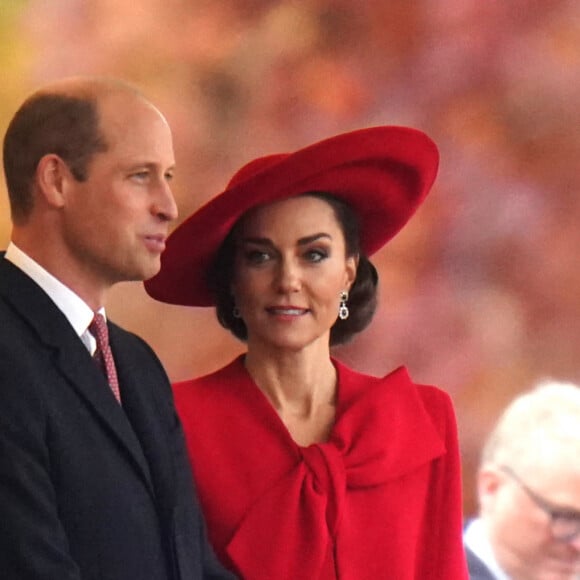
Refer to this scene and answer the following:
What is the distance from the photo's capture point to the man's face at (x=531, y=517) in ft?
6.37

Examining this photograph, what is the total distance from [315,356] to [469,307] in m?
0.40

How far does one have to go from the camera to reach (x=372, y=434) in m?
1.70

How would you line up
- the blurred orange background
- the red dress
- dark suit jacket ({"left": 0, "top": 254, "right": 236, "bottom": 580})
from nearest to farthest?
dark suit jacket ({"left": 0, "top": 254, "right": 236, "bottom": 580}) < the red dress < the blurred orange background

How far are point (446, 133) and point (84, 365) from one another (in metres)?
0.97

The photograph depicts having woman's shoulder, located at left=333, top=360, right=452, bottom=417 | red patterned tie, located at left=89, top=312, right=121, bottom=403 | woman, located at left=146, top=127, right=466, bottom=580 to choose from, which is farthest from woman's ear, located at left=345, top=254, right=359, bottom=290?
red patterned tie, located at left=89, top=312, right=121, bottom=403

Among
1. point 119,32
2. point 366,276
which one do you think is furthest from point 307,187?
point 119,32

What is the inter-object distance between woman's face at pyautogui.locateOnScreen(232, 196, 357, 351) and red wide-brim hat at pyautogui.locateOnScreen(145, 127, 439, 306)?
0.03 meters

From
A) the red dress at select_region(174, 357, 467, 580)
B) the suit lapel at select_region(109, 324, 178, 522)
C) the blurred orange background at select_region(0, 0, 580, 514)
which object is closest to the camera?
the suit lapel at select_region(109, 324, 178, 522)

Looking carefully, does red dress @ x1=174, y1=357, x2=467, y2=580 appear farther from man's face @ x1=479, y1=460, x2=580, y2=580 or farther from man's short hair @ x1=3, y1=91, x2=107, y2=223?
man's short hair @ x1=3, y1=91, x2=107, y2=223

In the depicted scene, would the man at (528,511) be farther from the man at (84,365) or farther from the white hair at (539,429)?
the man at (84,365)

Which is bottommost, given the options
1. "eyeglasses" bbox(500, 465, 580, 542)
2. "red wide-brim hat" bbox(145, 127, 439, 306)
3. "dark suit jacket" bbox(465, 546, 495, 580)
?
"dark suit jacket" bbox(465, 546, 495, 580)

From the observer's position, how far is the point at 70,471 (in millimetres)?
1217

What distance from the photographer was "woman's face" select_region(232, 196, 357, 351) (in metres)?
1.67

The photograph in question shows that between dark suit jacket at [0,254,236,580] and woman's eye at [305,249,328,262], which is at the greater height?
Result: woman's eye at [305,249,328,262]
